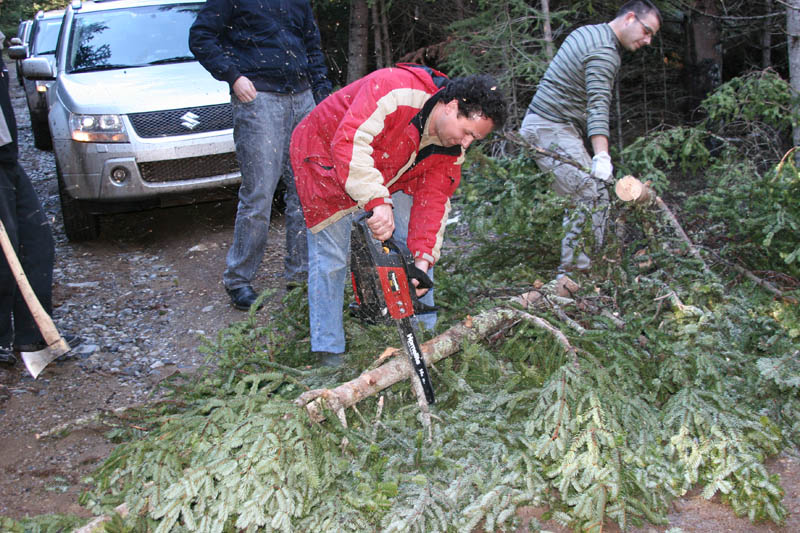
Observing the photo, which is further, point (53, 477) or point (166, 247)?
point (166, 247)

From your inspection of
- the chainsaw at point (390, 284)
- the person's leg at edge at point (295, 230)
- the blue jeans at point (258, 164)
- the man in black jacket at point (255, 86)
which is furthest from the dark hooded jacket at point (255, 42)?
the chainsaw at point (390, 284)

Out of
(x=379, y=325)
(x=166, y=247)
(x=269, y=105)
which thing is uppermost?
(x=269, y=105)

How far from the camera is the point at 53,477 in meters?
3.04

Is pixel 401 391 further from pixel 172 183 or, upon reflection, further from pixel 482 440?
pixel 172 183

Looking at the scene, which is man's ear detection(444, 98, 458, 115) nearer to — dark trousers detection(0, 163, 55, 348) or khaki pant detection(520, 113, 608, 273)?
khaki pant detection(520, 113, 608, 273)

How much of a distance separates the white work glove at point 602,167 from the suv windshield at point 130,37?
171 inches

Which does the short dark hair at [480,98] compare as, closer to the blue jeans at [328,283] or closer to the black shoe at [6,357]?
the blue jeans at [328,283]

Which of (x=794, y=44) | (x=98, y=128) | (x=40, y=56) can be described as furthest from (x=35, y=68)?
(x=794, y=44)

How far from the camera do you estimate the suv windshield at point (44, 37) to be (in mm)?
11703

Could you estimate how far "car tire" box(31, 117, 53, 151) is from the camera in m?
10.0

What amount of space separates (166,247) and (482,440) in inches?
185

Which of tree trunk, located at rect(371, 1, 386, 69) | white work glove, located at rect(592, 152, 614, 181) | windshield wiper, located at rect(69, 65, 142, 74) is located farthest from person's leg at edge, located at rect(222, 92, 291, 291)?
tree trunk, located at rect(371, 1, 386, 69)

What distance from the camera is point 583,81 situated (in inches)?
180

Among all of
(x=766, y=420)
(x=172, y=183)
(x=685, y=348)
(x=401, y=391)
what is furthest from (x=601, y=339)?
(x=172, y=183)
